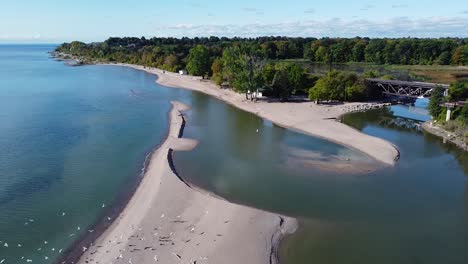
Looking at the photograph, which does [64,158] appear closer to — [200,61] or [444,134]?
[444,134]

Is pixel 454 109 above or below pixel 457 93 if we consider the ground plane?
below

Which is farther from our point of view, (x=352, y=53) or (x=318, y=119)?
(x=352, y=53)

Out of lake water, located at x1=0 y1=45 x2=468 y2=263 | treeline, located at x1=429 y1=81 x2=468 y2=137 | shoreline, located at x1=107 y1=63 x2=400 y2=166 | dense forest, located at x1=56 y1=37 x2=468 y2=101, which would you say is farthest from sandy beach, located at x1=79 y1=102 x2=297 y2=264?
dense forest, located at x1=56 y1=37 x2=468 y2=101

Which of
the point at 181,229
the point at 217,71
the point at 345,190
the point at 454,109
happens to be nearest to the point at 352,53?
the point at 217,71

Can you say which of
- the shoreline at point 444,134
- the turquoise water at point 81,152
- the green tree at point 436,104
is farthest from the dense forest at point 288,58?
the shoreline at point 444,134

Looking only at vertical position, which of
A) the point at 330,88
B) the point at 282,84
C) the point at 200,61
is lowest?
the point at 330,88
